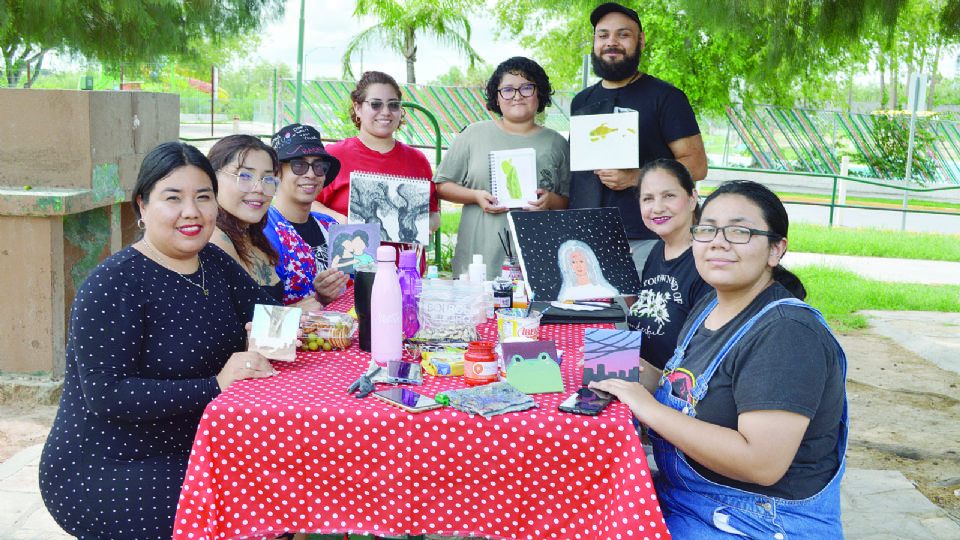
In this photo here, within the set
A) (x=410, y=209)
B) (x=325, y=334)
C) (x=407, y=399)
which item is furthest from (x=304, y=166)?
(x=407, y=399)

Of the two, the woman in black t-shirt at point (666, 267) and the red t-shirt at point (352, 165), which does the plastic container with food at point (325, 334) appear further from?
the red t-shirt at point (352, 165)

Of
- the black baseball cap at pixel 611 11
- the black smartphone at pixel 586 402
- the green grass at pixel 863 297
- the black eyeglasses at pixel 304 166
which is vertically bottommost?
the green grass at pixel 863 297

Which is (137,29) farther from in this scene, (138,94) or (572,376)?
(572,376)

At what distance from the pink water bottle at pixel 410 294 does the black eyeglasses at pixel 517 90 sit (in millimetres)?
1663

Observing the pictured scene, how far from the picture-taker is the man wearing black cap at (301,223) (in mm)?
3373

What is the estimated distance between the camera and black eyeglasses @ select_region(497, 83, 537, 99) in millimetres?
4105

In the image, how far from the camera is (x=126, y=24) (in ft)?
27.3

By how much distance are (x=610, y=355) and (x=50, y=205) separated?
419 centimetres

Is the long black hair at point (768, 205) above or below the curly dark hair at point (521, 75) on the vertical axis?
below

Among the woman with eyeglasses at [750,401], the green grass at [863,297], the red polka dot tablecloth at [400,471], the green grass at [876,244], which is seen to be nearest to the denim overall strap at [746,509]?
the woman with eyeglasses at [750,401]

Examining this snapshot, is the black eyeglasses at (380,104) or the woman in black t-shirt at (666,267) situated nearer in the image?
the woman in black t-shirt at (666,267)

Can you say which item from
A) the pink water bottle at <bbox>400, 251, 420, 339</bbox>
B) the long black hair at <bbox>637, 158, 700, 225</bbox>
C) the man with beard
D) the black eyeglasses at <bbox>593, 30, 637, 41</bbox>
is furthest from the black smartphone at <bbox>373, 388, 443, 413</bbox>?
the black eyeglasses at <bbox>593, 30, 637, 41</bbox>

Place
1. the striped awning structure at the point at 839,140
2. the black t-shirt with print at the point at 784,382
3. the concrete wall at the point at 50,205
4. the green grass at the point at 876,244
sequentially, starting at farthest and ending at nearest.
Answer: the striped awning structure at the point at 839,140 → the green grass at the point at 876,244 → the concrete wall at the point at 50,205 → the black t-shirt with print at the point at 784,382

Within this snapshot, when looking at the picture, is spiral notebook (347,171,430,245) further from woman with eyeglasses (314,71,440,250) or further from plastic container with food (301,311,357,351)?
plastic container with food (301,311,357,351)
